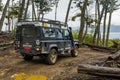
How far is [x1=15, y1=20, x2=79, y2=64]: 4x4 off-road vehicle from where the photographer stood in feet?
43.5

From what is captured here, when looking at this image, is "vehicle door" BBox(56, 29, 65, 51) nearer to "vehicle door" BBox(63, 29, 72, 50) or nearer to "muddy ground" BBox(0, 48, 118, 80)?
"vehicle door" BBox(63, 29, 72, 50)

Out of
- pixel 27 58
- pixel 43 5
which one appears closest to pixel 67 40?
pixel 27 58

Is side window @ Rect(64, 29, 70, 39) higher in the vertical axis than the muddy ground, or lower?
higher

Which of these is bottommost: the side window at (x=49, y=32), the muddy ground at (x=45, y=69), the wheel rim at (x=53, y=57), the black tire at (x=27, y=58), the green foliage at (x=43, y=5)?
the muddy ground at (x=45, y=69)

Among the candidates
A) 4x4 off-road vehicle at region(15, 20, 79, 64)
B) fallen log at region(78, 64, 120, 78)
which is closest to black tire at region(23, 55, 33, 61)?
4x4 off-road vehicle at region(15, 20, 79, 64)

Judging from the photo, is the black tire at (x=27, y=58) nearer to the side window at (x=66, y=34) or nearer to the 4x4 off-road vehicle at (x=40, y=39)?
the 4x4 off-road vehicle at (x=40, y=39)

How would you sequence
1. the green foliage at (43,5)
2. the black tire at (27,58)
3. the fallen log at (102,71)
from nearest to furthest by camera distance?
the fallen log at (102,71) → the black tire at (27,58) → the green foliage at (43,5)

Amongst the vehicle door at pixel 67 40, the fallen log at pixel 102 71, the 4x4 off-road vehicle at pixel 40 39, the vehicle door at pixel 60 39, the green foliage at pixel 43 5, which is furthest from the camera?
the green foliage at pixel 43 5

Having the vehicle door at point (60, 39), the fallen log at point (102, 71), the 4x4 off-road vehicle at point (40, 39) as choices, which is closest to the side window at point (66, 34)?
the vehicle door at point (60, 39)

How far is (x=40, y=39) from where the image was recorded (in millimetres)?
13219

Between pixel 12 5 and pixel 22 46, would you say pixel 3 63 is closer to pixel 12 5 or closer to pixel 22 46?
pixel 22 46

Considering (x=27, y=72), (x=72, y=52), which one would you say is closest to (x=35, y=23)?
(x=27, y=72)

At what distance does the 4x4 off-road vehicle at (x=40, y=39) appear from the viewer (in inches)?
522

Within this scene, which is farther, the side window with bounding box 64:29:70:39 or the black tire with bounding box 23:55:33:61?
the side window with bounding box 64:29:70:39
